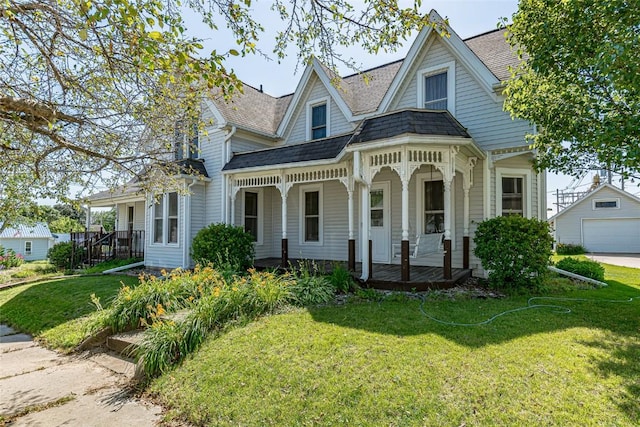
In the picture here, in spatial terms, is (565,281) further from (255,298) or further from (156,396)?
(156,396)

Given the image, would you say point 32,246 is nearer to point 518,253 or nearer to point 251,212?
point 251,212

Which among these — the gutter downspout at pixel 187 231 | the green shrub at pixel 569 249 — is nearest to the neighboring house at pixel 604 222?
the green shrub at pixel 569 249

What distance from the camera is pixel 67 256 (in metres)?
14.8

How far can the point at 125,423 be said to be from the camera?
11.3ft

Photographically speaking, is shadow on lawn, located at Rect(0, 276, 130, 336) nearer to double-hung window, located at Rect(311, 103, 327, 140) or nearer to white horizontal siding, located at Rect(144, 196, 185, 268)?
white horizontal siding, located at Rect(144, 196, 185, 268)

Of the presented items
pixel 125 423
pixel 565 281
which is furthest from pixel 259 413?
pixel 565 281

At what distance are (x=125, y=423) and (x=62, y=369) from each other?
226cm

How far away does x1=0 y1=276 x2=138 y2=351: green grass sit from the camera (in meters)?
6.30

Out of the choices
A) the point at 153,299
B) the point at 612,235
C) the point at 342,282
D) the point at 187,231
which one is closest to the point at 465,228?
the point at 342,282

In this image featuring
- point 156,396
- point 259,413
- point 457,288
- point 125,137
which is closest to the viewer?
point 259,413

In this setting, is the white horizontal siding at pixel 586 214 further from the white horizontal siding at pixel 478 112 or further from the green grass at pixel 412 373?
the green grass at pixel 412 373

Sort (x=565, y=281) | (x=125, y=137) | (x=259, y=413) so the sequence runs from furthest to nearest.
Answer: (x=565, y=281) < (x=125, y=137) < (x=259, y=413)

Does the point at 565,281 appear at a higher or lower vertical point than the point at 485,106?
lower

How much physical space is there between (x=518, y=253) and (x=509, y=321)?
250cm
